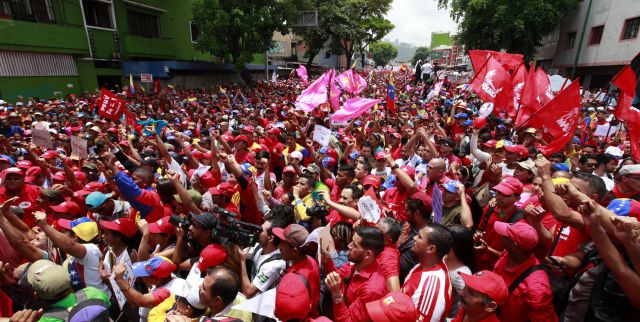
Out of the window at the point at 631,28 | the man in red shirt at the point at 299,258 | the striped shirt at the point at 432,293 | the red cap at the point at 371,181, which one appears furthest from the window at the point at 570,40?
the man in red shirt at the point at 299,258

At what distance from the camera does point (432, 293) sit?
234 centimetres

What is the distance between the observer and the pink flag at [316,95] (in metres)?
8.88

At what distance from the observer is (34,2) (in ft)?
50.8

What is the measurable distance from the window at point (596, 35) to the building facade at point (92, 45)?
26937 millimetres

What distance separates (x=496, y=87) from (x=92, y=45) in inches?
810

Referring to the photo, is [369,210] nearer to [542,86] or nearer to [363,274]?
[363,274]

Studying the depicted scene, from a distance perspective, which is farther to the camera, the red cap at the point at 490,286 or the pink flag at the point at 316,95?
the pink flag at the point at 316,95

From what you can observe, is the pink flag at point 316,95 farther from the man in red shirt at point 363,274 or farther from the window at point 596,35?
the window at point 596,35

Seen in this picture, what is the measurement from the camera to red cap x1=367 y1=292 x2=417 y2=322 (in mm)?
1882

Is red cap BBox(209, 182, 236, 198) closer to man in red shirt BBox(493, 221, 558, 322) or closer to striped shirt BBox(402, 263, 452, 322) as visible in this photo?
striped shirt BBox(402, 263, 452, 322)

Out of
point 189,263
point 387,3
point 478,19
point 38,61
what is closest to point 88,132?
point 189,263

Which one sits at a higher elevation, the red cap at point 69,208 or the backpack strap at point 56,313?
the red cap at point 69,208

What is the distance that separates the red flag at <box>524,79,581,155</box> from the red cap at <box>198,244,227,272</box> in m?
4.68

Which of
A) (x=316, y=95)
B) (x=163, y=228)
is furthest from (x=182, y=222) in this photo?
(x=316, y=95)
